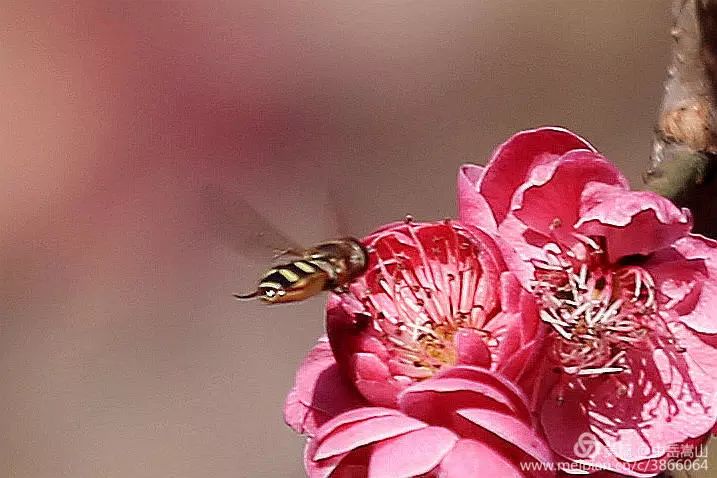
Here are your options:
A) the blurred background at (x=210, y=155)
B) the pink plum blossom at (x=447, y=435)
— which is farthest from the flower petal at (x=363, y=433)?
the blurred background at (x=210, y=155)

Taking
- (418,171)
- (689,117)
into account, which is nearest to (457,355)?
(689,117)

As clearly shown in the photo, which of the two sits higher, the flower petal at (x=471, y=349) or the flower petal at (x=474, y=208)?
the flower petal at (x=474, y=208)

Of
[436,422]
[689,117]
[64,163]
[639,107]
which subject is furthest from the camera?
[64,163]

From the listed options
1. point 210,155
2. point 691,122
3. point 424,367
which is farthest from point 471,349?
point 210,155

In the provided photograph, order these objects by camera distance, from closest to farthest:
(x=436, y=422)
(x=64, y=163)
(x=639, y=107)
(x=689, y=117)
→ (x=436, y=422), (x=689, y=117), (x=639, y=107), (x=64, y=163)

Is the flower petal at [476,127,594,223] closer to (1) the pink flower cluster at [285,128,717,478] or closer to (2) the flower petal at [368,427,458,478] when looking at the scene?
(1) the pink flower cluster at [285,128,717,478]

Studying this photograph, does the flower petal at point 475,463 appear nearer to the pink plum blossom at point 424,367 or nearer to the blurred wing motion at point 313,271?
the pink plum blossom at point 424,367

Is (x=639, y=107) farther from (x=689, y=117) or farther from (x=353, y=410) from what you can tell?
(x=353, y=410)
